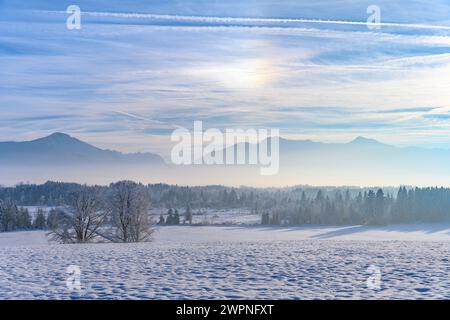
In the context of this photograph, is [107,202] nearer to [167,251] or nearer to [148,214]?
[148,214]

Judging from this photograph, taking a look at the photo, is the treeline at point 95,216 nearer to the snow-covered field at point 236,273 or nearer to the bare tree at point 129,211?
the bare tree at point 129,211

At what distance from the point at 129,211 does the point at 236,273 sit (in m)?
10.5

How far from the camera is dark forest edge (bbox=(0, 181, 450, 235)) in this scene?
1227cm

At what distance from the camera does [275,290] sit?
8.62 m

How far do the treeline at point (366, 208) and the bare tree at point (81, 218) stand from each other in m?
6.71

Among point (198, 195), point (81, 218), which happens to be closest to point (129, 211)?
point (81, 218)

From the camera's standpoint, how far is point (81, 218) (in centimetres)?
2134

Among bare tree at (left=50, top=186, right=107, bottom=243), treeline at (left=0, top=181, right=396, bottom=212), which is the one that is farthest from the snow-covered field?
bare tree at (left=50, top=186, right=107, bottom=243)

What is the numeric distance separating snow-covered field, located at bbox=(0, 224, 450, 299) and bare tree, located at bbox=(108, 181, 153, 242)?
88.0 inches

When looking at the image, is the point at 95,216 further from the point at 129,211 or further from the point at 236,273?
the point at 236,273

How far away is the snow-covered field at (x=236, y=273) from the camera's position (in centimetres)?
850

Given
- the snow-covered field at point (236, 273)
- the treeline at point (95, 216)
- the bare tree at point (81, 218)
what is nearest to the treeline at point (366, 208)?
the snow-covered field at point (236, 273)
